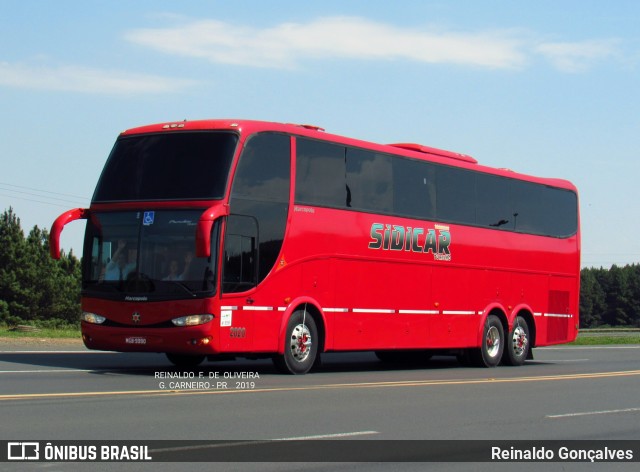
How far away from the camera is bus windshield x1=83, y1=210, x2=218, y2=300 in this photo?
59.6 feet

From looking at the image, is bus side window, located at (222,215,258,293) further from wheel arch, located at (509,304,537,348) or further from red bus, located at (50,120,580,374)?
wheel arch, located at (509,304,537,348)

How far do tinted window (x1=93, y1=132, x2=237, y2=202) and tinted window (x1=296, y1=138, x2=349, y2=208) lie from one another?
1756 mm

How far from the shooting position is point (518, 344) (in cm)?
2628

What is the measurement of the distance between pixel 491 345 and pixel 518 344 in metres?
1.13

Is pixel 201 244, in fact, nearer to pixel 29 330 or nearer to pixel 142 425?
pixel 142 425

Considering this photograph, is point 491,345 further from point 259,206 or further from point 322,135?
point 259,206

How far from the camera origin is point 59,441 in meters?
9.91

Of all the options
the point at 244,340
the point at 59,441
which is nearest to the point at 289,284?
the point at 244,340

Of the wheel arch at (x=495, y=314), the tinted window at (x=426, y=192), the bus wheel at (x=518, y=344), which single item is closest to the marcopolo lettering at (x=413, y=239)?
the tinted window at (x=426, y=192)

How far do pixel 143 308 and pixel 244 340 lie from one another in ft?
5.45

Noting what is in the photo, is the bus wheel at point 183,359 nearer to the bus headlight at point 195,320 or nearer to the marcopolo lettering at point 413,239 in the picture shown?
the bus headlight at point 195,320

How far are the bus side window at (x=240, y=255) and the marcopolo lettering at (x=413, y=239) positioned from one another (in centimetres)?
351

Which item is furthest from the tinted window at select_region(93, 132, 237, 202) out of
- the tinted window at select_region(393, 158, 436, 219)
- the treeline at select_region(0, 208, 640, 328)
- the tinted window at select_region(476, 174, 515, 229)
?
the treeline at select_region(0, 208, 640, 328)

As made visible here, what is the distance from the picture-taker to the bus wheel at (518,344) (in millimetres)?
26048
